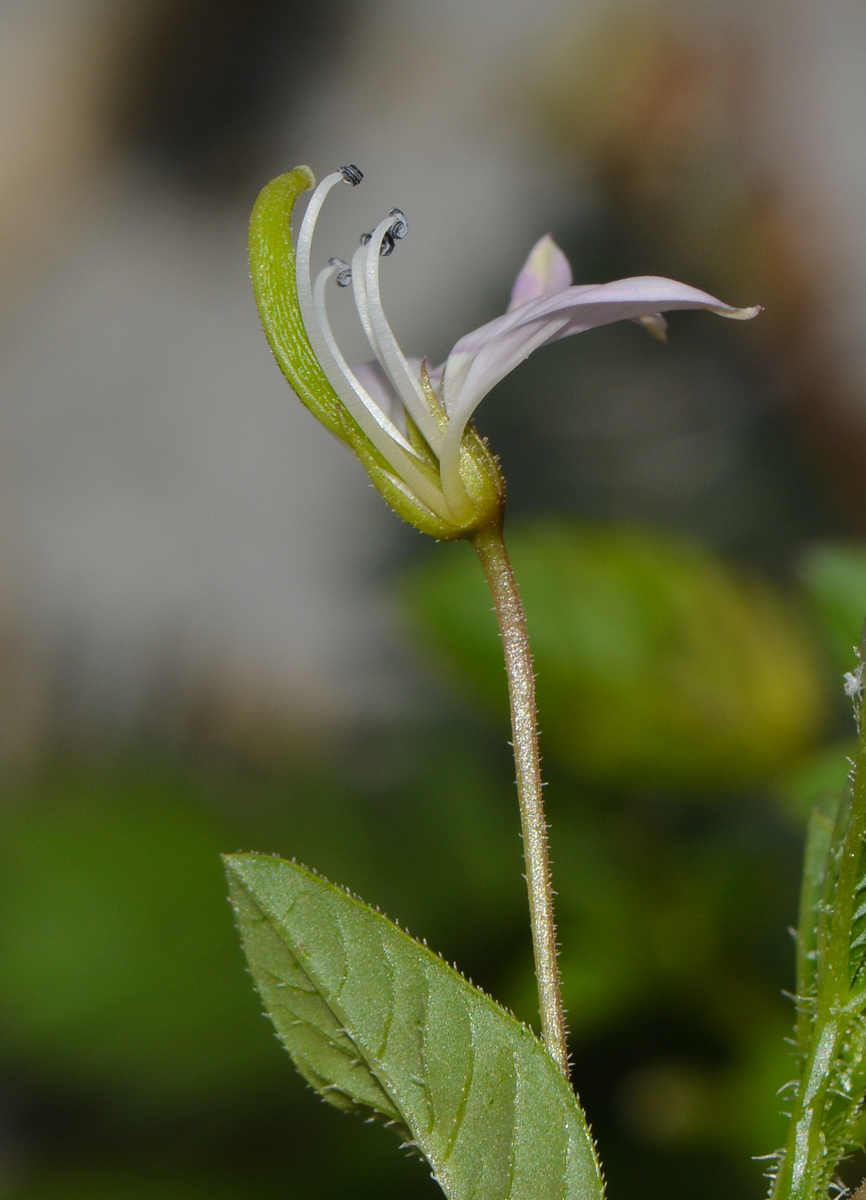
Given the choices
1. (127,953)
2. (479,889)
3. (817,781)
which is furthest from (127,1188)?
(817,781)

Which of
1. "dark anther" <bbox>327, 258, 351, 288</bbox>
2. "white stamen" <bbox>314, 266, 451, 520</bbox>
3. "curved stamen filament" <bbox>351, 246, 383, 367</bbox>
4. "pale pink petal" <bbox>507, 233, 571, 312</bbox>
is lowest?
"white stamen" <bbox>314, 266, 451, 520</bbox>

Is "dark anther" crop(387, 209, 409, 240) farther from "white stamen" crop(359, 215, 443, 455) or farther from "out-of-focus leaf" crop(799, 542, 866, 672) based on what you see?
"out-of-focus leaf" crop(799, 542, 866, 672)

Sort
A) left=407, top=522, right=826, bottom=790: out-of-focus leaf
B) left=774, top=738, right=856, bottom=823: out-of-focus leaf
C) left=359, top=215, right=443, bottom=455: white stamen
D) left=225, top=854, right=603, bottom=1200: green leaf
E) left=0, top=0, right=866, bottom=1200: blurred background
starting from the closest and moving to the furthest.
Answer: left=225, top=854, right=603, bottom=1200: green leaf < left=359, top=215, right=443, bottom=455: white stamen < left=774, top=738, right=856, bottom=823: out-of-focus leaf < left=407, top=522, right=826, bottom=790: out-of-focus leaf < left=0, top=0, right=866, bottom=1200: blurred background

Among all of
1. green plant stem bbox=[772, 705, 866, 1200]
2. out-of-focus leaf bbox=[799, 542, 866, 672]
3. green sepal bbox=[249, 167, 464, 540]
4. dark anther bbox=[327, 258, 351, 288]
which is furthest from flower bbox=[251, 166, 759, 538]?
out-of-focus leaf bbox=[799, 542, 866, 672]

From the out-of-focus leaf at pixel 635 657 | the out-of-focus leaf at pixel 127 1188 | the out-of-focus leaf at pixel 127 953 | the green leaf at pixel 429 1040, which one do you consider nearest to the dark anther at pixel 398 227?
the green leaf at pixel 429 1040

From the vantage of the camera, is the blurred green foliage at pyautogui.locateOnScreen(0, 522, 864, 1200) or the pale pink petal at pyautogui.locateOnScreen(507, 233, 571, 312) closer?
the pale pink petal at pyautogui.locateOnScreen(507, 233, 571, 312)

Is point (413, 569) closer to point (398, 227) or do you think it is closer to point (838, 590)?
point (838, 590)

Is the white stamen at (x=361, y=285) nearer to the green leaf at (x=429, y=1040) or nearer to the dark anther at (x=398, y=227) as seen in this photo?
the dark anther at (x=398, y=227)

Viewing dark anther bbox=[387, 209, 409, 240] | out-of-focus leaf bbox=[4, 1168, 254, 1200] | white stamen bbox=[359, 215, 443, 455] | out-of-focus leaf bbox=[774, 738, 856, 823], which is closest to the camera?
white stamen bbox=[359, 215, 443, 455]
